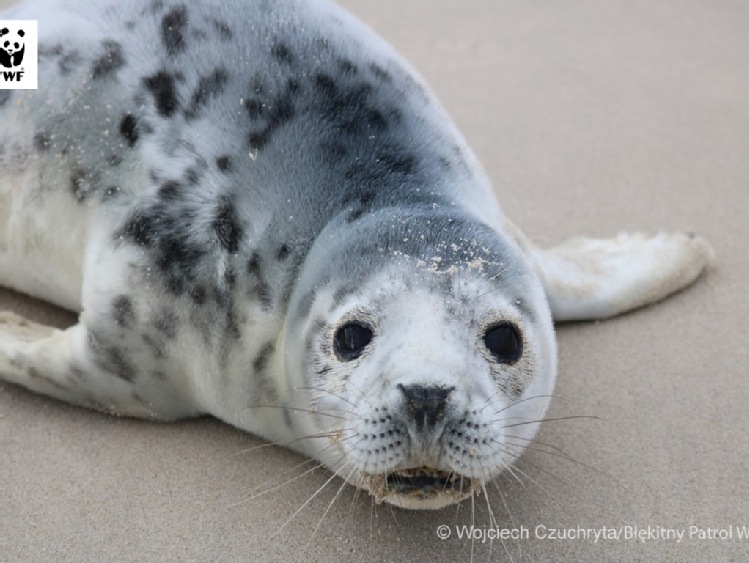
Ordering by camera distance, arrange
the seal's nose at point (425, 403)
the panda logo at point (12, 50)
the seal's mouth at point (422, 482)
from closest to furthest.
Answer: the seal's nose at point (425, 403)
the seal's mouth at point (422, 482)
the panda logo at point (12, 50)

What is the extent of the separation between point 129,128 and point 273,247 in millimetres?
636

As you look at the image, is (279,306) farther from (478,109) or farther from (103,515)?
(478,109)

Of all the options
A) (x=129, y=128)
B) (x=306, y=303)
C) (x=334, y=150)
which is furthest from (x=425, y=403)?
(x=129, y=128)

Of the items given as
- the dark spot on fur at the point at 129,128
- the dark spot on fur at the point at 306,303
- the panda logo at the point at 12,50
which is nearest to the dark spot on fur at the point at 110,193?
the dark spot on fur at the point at 129,128

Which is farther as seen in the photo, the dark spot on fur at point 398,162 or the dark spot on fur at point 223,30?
the dark spot on fur at point 223,30

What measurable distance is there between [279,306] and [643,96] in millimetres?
3089

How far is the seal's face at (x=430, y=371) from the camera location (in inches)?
86.4

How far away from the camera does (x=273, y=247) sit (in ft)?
8.84

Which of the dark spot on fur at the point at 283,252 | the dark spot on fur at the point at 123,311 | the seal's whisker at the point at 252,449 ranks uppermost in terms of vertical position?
the dark spot on fur at the point at 283,252

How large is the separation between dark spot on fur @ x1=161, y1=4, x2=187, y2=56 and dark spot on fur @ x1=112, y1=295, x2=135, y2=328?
2.50ft

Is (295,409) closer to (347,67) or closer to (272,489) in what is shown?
(272,489)

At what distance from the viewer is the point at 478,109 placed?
16.0ft

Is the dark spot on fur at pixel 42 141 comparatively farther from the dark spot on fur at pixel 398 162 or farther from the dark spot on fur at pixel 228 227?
the dark spot on fur at pixel 398 162

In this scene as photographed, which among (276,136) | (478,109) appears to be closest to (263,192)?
(276,136)
